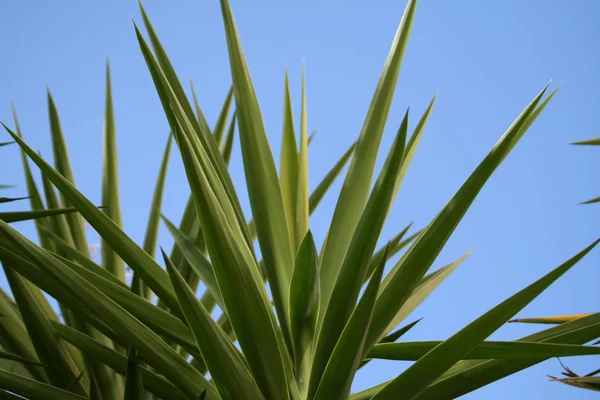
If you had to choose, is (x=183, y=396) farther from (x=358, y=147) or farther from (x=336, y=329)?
(x=358, y=147)

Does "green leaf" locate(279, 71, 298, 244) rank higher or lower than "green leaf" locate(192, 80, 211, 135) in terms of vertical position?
lower

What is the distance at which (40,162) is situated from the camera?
84 centimetres

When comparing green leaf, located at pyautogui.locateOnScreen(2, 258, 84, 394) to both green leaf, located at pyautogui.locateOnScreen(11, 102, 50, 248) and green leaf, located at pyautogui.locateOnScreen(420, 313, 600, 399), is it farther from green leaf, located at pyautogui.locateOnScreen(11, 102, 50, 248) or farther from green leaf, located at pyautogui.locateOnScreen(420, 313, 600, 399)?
green leaf, located at pyautogui.locateOnScreen(420, 313, 600, 399)

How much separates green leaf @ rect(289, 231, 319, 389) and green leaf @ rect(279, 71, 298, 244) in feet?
0.73

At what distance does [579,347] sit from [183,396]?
19.9 inches

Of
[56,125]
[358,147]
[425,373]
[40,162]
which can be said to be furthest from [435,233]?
[56,125]

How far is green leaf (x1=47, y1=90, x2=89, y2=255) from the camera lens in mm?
1384

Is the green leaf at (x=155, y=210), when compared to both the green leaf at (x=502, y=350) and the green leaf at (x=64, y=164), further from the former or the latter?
the green leaf at (x=502, y=350)

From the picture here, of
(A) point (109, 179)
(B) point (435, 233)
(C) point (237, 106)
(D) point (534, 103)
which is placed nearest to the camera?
(B) point (435, 233)

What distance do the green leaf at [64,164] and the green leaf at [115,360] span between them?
439 millimetres

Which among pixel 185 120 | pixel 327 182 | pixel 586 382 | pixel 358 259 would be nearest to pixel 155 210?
pixel 327 182

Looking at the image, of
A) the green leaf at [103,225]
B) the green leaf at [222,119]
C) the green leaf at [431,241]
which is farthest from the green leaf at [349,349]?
the green leaf at [222,119]

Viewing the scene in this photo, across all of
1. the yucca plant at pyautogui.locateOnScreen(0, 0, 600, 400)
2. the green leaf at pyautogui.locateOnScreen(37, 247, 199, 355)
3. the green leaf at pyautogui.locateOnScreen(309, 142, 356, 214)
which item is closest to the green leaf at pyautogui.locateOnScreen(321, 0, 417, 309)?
the yucca plant at pyautogui.locateOnScreen(0, 0, 600, 400)

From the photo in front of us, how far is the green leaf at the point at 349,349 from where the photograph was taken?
25.8 inches
